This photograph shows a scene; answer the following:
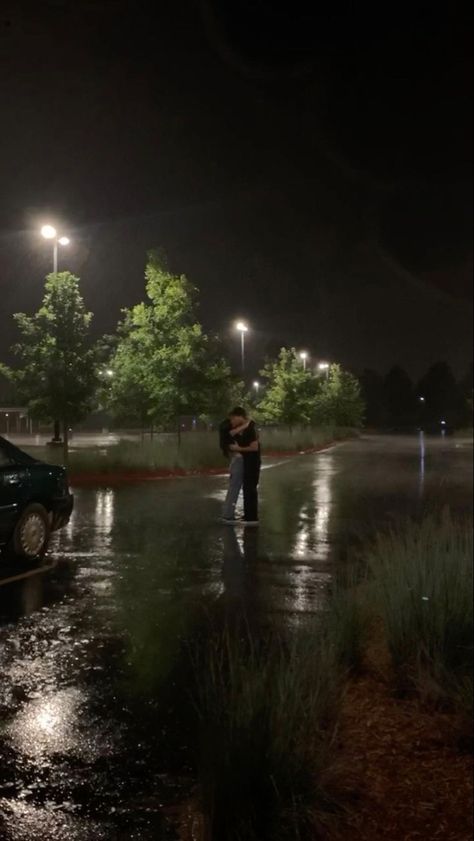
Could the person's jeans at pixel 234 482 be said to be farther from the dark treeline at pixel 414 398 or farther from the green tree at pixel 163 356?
the dark treeline at pixel 414 398

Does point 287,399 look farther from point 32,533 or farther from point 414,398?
point 414,398

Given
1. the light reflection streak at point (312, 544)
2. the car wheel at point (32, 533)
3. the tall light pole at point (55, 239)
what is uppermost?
the tall light pole at point (55, 239)

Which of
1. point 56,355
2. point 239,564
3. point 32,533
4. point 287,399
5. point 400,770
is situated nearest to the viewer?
point 400,770

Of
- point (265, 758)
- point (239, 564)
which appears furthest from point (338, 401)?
point (265, 758)

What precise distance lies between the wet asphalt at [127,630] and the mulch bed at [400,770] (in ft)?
2.82

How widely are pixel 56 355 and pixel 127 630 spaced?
50.3 feet

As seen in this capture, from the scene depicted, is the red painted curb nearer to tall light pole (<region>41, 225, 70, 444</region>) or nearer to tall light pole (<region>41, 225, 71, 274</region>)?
tall light pole (<region>41, 225, 70, 444</region>)

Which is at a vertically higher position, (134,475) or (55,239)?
(55,239)

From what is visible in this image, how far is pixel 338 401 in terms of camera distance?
68.8 meters

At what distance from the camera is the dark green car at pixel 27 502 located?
891 centimetres

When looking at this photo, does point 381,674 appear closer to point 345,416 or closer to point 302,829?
point 302,829

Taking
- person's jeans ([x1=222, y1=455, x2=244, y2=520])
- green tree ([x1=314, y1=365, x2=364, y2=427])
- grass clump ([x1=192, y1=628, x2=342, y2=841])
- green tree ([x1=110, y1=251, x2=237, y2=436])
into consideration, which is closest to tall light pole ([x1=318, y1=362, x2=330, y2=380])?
green tree ([x1=314, y1=365, x2=364, y2=427])

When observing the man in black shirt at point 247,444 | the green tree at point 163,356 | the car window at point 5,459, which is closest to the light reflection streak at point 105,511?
the man in black shirt at point 247,444

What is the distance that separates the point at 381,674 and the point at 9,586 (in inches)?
170
